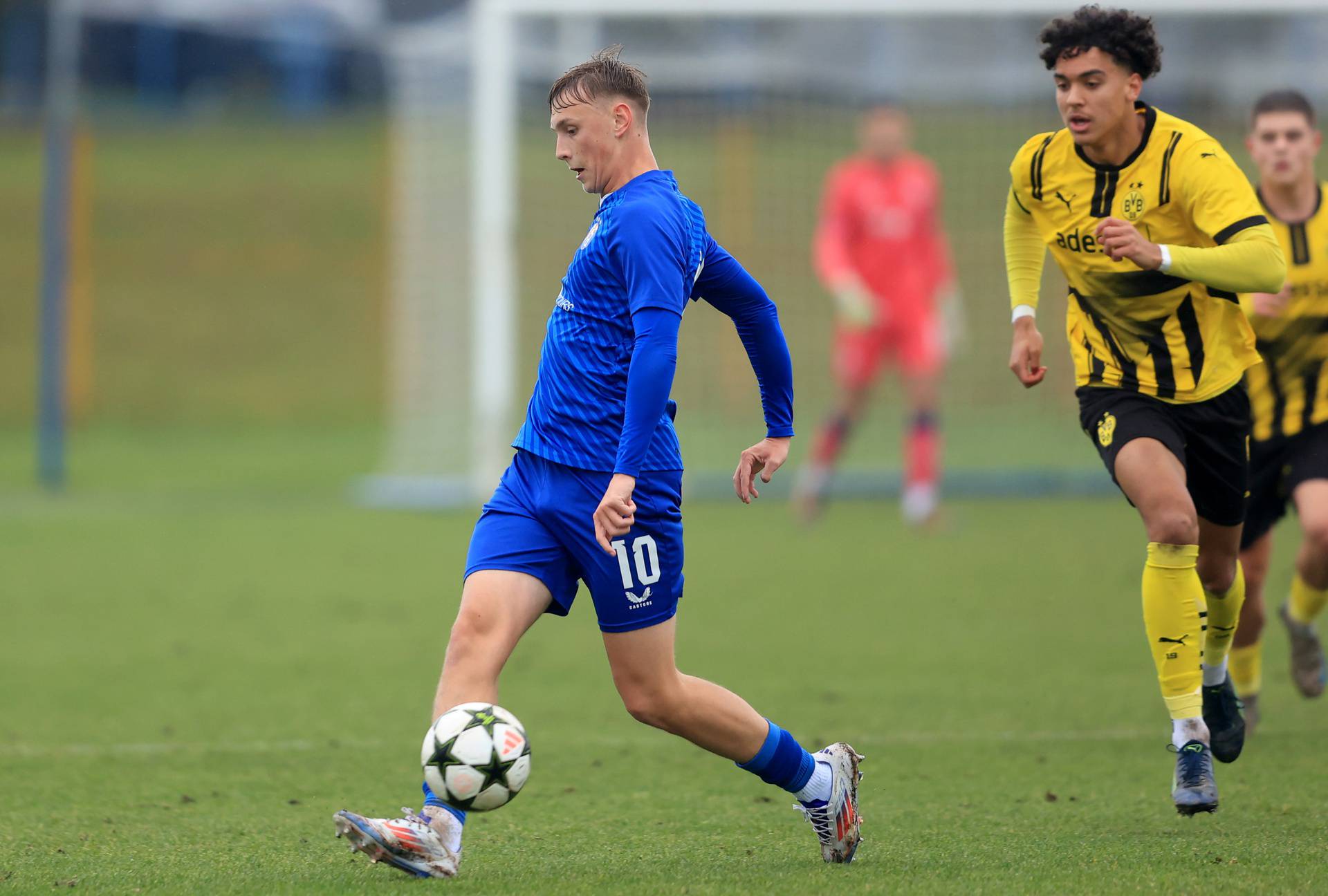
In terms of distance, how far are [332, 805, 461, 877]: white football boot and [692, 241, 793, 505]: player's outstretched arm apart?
3.63 feet

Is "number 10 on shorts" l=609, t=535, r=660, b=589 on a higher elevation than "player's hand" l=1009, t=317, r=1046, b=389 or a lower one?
lower

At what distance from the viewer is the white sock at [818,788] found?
4.14 m

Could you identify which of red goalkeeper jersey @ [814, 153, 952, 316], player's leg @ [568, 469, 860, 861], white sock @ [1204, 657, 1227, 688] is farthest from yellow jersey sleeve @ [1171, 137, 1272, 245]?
red goalkeeper jersey @ [814, 153, 952, 316]

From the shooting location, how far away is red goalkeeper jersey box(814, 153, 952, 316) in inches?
471

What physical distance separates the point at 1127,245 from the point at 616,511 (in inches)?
60.7

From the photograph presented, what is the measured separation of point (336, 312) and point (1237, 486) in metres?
24.4

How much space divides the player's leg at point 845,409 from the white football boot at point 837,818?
25.1 feet

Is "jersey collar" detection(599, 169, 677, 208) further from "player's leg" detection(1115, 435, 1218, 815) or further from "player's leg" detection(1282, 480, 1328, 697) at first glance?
"player's leg" detection(1282, 480, 1328, 697)

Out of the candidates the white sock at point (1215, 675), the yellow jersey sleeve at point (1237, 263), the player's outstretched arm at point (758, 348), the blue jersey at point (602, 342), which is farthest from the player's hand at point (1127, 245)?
the white sock at point (1215, 675)

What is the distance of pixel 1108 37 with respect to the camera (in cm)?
453

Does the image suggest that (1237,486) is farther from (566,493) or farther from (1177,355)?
(566,493)

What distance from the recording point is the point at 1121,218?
4.57 m

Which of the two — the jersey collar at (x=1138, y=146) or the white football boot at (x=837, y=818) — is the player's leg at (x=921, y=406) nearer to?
the jersey collar at (x=1138, y=146)

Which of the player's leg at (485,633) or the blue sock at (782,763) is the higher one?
the player's leg at (485,633)
